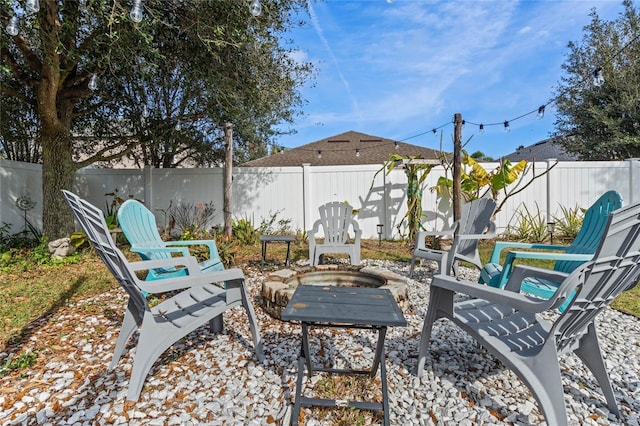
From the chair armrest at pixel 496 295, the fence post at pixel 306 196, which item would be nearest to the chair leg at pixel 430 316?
the chair armrest at pixel 496 295

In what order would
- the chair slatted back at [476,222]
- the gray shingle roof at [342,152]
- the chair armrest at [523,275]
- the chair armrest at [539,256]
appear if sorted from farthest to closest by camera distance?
the gray shingle roof at [342,152] → the chair slatted back at [476,222] → the chair armrest at [539,256] → the chair armrest at [523,275]

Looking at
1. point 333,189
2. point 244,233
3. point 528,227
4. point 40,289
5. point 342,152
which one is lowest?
point 40,289

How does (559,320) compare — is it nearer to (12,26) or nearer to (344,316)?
(344,316)

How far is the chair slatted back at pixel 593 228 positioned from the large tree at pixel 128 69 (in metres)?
4.60

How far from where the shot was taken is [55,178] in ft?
18.3

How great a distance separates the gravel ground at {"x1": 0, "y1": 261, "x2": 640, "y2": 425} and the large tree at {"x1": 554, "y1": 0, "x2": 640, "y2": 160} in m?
11.6

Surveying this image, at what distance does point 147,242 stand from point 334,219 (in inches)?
102

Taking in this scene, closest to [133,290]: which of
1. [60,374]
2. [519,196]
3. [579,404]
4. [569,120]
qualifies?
[60,374]

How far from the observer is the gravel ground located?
1646 millimetres

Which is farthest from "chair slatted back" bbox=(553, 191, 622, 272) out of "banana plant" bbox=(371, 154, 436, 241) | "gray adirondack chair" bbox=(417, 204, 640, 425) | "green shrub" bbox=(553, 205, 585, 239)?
"green shrub" bbox=(553, 205, 585, 239)

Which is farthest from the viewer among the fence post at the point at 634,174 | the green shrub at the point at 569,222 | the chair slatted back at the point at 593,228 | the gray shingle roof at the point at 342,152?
the gray shingle roof at the point at 342,152

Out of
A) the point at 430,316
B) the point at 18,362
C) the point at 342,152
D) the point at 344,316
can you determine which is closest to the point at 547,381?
the point at 430,316

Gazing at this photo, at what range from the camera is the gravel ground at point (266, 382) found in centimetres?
165

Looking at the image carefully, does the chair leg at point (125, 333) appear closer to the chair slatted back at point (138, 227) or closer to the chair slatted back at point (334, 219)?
the chair slatted back at point (138, 227)
